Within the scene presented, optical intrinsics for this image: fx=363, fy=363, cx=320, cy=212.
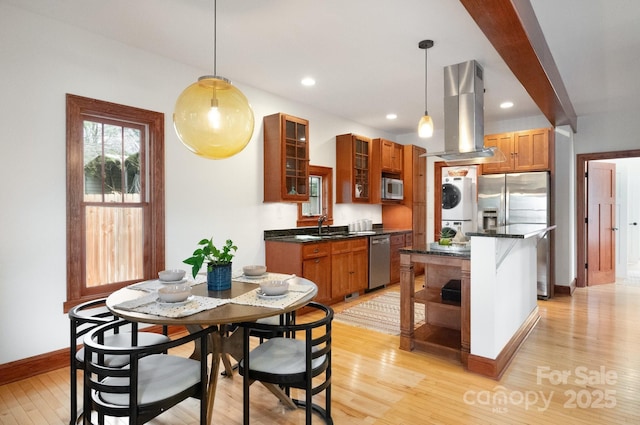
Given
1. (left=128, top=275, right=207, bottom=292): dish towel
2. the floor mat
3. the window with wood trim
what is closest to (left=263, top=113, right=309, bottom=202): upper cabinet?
the window with wood trim

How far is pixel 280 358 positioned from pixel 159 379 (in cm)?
60

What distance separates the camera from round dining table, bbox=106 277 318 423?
1.69m

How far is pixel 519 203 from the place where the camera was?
17.5 feet

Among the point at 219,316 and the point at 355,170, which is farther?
the point at 355,170

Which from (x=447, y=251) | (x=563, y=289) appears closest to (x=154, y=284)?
(x=447, y=251)

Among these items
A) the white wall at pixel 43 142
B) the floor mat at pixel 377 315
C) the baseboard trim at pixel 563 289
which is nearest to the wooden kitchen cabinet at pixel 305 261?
the floor mat at pixel 377 315

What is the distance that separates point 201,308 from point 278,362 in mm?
504

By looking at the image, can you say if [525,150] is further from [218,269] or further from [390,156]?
[218,269]

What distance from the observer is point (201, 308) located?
71.6 inches

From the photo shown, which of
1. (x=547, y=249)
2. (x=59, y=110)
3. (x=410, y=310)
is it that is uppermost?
(x=59, y=110)

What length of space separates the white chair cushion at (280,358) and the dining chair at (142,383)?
29 cm

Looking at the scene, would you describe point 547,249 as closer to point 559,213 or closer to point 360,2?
point 559,213

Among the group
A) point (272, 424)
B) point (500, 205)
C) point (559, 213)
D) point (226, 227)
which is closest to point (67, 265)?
point (226, 227)

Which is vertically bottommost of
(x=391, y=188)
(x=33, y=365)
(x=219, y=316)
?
(x=33, y=365)
